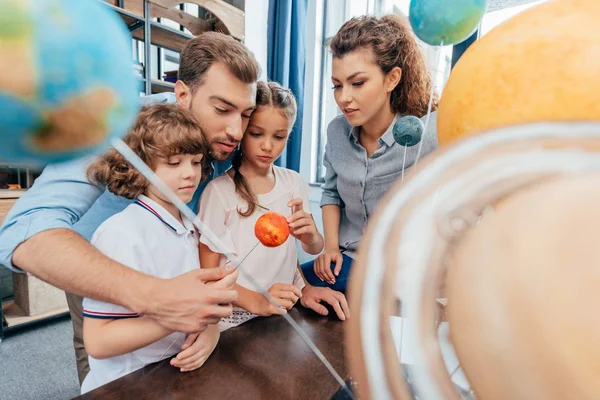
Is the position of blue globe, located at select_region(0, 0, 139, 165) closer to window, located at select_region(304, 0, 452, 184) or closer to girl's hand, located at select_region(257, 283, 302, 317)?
girl's hand, located at select_region(257, 283, 302, 317)

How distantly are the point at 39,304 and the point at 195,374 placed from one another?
222 centimetres

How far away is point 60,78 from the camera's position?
0.21m

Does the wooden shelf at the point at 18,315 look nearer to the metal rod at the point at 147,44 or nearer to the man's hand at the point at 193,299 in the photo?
the metal rod at the point at 147,44

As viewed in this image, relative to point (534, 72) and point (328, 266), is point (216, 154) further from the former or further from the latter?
point (534, 72)

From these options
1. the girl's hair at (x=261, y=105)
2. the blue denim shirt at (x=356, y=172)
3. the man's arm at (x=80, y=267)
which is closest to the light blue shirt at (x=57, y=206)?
the man's arm at (x=80, y=267)

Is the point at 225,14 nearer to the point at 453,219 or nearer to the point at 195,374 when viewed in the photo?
the point at 195,374

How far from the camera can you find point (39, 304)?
2.23m

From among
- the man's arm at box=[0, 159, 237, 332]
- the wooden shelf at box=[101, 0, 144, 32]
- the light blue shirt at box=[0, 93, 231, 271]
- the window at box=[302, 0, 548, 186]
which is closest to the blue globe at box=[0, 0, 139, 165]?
the man's arm at box=[0, 159, 237, 332]

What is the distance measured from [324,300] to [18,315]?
89.5 inches

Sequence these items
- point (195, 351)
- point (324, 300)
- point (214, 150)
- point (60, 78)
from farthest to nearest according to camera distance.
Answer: point (214, 150) < point (324, 300) < point (195, 351) < point (60, 78)

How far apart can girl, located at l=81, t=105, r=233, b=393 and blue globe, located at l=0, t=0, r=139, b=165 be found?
51 cm

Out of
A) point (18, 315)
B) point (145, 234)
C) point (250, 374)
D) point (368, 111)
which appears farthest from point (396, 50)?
point (18, 315)

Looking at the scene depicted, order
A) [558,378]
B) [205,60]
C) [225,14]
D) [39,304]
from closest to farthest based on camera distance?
1. [558,378]
2. [205,60]
3. [39,304]
4. [225,14]

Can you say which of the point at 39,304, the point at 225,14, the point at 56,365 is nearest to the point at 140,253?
the point at 56,365
